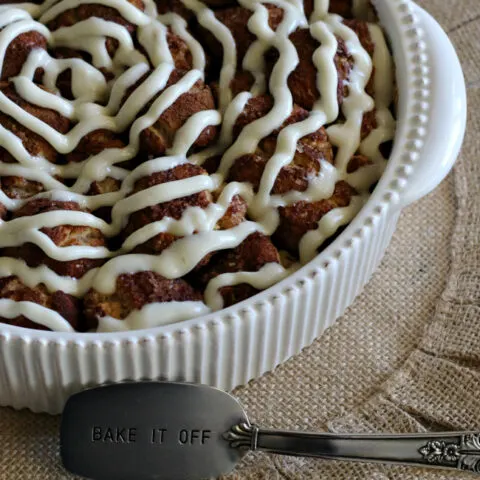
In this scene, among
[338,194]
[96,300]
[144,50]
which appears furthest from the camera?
[144,50]

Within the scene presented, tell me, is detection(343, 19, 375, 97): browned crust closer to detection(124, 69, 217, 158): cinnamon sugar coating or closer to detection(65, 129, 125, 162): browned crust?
detection(124, 69, 217, 158): cinnamon sugar coating

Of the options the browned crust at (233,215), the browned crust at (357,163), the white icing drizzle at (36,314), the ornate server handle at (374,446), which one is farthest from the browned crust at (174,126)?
the ornate server handle at (374,446)

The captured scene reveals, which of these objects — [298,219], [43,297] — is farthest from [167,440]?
[298,219]

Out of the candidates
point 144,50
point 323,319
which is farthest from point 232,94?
point 323,319

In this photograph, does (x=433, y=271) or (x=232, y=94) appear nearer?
(x=232, y=94)

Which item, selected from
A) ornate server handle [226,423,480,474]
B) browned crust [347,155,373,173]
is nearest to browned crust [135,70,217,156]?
browned crust [347,155,373,173]

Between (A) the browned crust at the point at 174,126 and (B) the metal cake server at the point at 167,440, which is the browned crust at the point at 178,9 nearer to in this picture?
(A) the browned crust at the point at 174,126

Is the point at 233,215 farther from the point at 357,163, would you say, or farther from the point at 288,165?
the point at 357,163

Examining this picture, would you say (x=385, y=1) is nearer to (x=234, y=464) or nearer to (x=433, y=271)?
(x=433, y=271)
